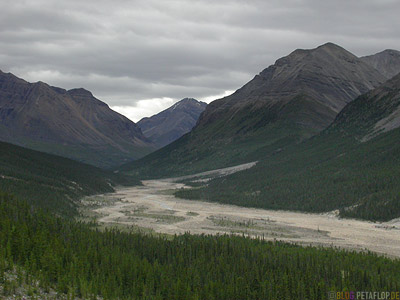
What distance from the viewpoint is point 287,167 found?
169000mm

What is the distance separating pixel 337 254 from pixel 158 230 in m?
35.0

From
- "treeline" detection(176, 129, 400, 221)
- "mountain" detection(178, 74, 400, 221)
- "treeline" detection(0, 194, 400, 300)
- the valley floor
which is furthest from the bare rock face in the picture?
"treeline" detection(0, 194, 400, 300)

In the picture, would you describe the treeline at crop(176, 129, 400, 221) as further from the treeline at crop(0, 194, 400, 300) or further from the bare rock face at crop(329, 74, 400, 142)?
the treeline at crop(0, 194, 400, 300)

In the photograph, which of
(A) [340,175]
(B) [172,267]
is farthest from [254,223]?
(B) [172,267]

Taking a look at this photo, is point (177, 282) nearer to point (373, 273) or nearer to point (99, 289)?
point (99, 289)

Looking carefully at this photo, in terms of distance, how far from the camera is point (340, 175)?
132125mm

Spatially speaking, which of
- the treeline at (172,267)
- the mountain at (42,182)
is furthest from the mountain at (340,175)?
the treeline at (172,267)

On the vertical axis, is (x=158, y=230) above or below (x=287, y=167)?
below

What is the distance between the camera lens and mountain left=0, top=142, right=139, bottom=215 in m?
101

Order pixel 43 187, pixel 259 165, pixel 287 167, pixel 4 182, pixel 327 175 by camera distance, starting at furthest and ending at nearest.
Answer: pixel 259 165 → pixel 287 167 → pixel 327 175 → pixel 43 187 → pixel 4 182

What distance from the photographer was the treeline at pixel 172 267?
43.6 meters

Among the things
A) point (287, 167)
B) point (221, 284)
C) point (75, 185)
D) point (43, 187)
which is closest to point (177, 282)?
point (221, 284)

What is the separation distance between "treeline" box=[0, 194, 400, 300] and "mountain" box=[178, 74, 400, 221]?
1888 inches

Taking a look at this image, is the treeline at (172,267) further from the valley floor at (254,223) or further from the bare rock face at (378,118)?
the bare rock face at (378,118)
